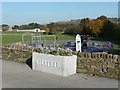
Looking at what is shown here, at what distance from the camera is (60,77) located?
1114 centimetres

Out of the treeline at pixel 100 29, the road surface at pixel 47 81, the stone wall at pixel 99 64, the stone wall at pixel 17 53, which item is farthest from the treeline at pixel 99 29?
the road surface at pixel 47 81

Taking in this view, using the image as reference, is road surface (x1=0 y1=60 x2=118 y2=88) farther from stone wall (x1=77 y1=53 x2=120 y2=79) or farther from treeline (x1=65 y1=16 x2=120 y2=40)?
treeline (x1=65 y1=16 x2=120 y2=40)

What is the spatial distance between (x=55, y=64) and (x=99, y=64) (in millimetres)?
2124

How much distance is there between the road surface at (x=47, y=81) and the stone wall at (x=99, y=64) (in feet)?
1.24

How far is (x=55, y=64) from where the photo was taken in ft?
38.2

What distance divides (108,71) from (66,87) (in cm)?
249

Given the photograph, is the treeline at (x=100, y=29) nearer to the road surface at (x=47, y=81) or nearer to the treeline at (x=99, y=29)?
the treeline at (x=99, y=29)

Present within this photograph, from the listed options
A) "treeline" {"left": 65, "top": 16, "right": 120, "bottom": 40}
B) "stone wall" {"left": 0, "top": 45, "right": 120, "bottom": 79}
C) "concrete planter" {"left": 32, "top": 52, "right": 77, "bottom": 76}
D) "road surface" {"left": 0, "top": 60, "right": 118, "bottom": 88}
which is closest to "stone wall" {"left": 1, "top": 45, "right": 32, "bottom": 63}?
"concrete planter" {"left": 32, "top": 52, "right": 77, "bottom": 76}

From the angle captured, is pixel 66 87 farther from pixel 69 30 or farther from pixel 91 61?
pixel 69 30

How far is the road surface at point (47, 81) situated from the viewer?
384 inches

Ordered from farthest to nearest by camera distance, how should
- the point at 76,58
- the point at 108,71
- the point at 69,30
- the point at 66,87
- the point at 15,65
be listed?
the point at 69,30, the point at 15,65, the point at 76,58, the point at 108,71, the point at 66,87

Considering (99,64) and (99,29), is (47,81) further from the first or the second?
(99,29)

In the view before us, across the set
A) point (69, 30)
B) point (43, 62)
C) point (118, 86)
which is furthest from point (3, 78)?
point (69, 30)

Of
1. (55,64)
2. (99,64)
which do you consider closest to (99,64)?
(99,64)
